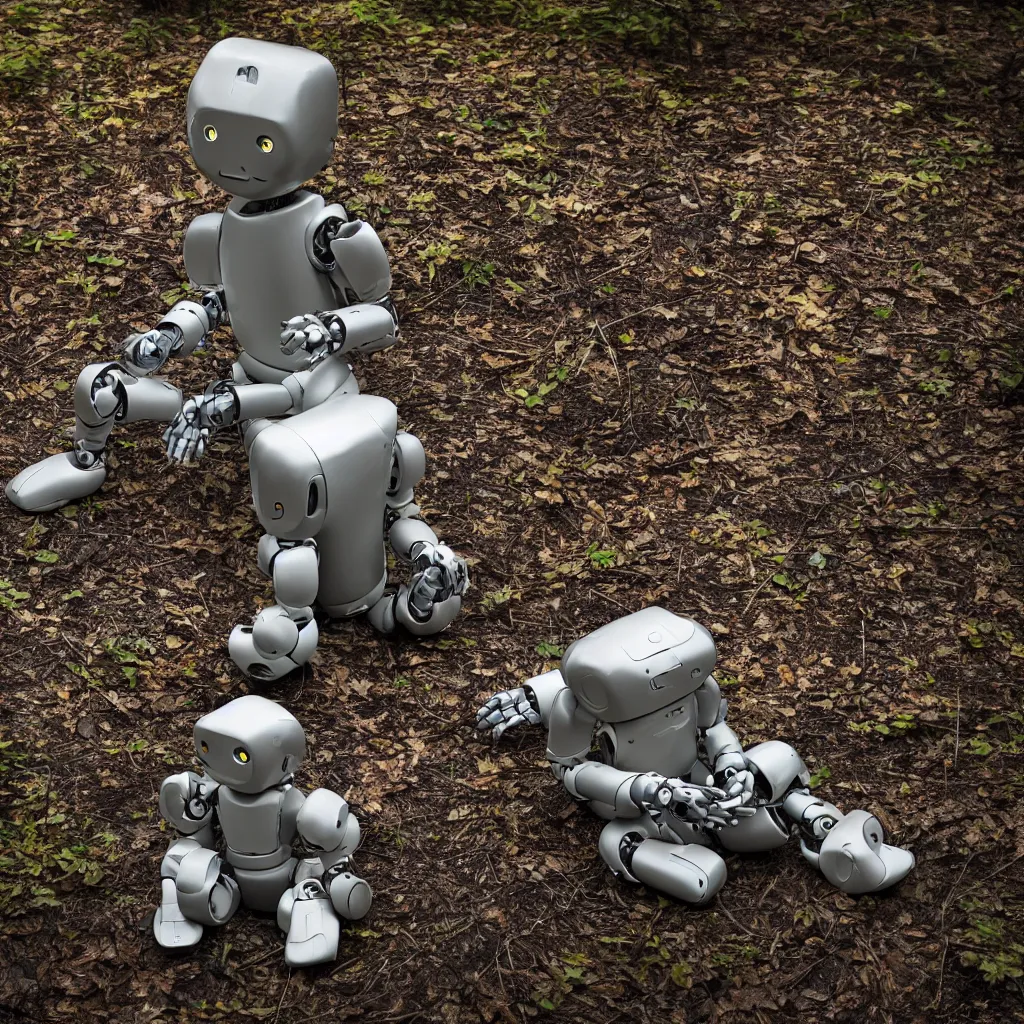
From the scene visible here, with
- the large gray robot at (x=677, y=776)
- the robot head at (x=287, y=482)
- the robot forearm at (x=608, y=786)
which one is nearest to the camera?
the large gray robot at (x=677, y=776)

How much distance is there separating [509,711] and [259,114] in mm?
2336

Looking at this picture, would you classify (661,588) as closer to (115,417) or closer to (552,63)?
(115,417)

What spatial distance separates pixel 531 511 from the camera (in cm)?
573

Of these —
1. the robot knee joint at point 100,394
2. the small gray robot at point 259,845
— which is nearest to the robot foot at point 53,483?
the robot knee joint at point 100,394

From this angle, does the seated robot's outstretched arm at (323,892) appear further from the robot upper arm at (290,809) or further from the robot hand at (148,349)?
the robot hand at (148,349)

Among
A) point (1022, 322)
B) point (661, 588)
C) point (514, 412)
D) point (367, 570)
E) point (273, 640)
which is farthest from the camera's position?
point (1022, 322)

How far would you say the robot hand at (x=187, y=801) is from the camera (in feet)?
13.2

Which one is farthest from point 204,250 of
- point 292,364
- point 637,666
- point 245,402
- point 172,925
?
point 172,925

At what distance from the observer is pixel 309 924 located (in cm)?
400

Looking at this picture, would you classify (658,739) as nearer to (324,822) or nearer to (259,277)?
(324,822)

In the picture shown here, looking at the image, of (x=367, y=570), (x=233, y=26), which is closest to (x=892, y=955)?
(x=367, y=570)

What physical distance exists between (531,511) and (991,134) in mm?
3946

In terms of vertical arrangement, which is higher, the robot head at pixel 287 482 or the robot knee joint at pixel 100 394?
the robot head at pixel 287 482

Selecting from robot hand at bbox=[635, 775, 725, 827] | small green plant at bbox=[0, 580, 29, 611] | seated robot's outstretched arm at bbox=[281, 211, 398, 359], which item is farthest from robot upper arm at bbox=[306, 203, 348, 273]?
robot hand at bbox=[635, 775, 725, 827]
